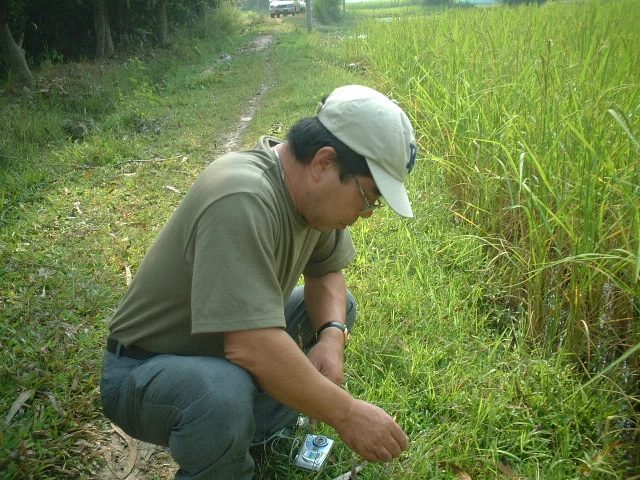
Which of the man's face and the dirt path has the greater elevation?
the man's face

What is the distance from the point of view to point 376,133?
5.02 feet

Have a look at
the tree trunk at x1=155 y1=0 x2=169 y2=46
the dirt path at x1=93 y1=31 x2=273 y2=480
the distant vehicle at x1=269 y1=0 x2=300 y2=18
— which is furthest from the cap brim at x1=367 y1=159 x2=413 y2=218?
the distant vehicle at x1=269 y1=0 x2=300 y2=18

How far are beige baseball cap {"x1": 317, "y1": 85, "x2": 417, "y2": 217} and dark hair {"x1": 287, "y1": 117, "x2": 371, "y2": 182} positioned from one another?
0.02m

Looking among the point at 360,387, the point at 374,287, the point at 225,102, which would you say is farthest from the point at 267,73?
the point at 360,387

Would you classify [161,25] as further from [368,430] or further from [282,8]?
[282,8]

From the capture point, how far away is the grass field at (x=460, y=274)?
206 cm

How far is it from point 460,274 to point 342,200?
171 centimetres

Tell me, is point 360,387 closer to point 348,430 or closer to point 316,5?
point 348,430

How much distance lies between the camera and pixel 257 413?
200 cm

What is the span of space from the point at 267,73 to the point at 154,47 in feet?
11.6

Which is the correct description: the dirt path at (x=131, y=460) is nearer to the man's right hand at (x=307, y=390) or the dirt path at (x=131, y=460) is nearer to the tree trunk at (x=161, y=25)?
the man's right hand at (x=307, y=390)

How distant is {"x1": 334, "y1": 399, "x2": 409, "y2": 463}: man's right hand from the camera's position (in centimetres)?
158

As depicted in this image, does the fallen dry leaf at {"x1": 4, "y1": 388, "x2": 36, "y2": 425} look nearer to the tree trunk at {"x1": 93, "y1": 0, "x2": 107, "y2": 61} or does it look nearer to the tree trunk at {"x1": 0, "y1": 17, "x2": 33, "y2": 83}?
the tree trunk at {"x1": 0, "y1": 17, "x2": 33, "y2": 83}

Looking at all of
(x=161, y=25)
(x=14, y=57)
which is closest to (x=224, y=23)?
(x=161, y=25)
